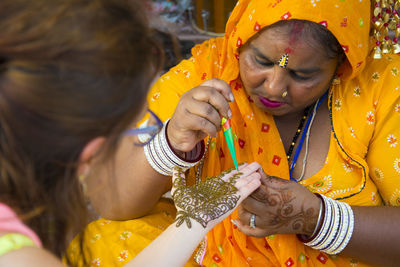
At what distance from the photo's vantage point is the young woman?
736mm

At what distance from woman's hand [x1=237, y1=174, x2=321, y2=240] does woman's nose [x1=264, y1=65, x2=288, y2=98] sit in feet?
0.86

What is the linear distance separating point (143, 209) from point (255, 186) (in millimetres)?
460

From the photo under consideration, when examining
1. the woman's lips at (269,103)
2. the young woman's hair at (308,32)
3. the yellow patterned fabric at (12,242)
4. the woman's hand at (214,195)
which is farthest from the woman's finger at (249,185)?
the yellow patterned fabric at (12,242)

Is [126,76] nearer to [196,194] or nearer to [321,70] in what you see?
[196,194]

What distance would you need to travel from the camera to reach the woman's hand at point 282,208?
52.1 inches

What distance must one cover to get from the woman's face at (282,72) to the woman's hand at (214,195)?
0.25 metres

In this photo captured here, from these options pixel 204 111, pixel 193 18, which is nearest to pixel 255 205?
pixel 204 111

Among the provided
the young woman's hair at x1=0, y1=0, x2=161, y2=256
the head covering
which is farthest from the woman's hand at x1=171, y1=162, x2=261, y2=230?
the head covering

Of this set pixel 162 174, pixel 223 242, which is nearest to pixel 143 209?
pixel 162 174

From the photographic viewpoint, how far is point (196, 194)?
119 cm

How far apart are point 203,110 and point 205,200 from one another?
0.25 meters

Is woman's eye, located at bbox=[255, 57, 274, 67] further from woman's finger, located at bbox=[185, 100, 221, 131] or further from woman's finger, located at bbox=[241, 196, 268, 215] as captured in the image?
woman's finger, located at bbox=[241, 196, 268, 215]

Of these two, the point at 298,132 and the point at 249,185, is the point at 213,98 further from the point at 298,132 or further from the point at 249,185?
the point at 298,132

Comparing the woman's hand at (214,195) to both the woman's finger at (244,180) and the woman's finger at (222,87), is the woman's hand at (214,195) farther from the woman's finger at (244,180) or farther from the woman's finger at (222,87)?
the woman's finger at (222,87)
